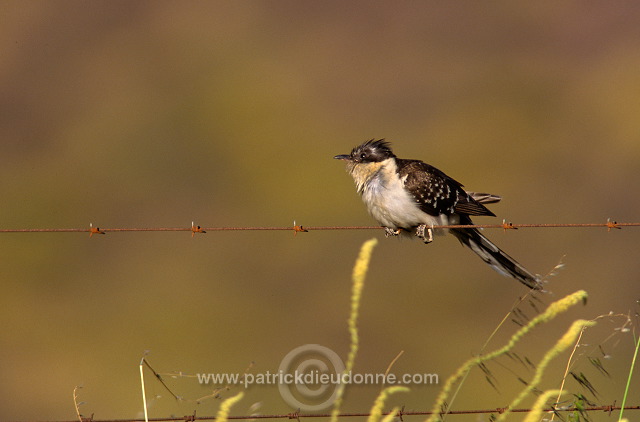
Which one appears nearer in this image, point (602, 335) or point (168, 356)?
point (168, 356)

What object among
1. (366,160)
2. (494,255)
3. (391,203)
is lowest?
(494,255)

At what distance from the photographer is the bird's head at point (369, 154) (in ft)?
26.3

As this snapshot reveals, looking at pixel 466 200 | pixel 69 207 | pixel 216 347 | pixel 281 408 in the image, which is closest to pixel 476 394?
pixel 216 347

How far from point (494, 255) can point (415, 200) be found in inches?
27.4

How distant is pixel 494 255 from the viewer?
761 cm

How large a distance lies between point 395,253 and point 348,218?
87.4 inches

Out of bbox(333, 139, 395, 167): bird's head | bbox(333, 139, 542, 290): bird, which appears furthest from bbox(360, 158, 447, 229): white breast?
bbox(333, 139, 395, 167): bird's head

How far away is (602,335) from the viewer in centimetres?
2270

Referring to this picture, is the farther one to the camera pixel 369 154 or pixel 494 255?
pixel 369 154

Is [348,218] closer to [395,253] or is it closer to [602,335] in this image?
[395,253]

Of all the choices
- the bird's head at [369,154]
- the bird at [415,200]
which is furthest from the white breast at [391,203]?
the bird's head at [369,154]

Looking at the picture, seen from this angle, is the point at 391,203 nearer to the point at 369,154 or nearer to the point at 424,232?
the point at 424,232

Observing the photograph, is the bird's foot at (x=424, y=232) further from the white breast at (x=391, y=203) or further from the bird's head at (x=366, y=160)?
the bird's head at (x=366, y=160)

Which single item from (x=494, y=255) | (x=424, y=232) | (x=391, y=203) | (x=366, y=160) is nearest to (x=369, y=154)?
(x=366, y=160)
